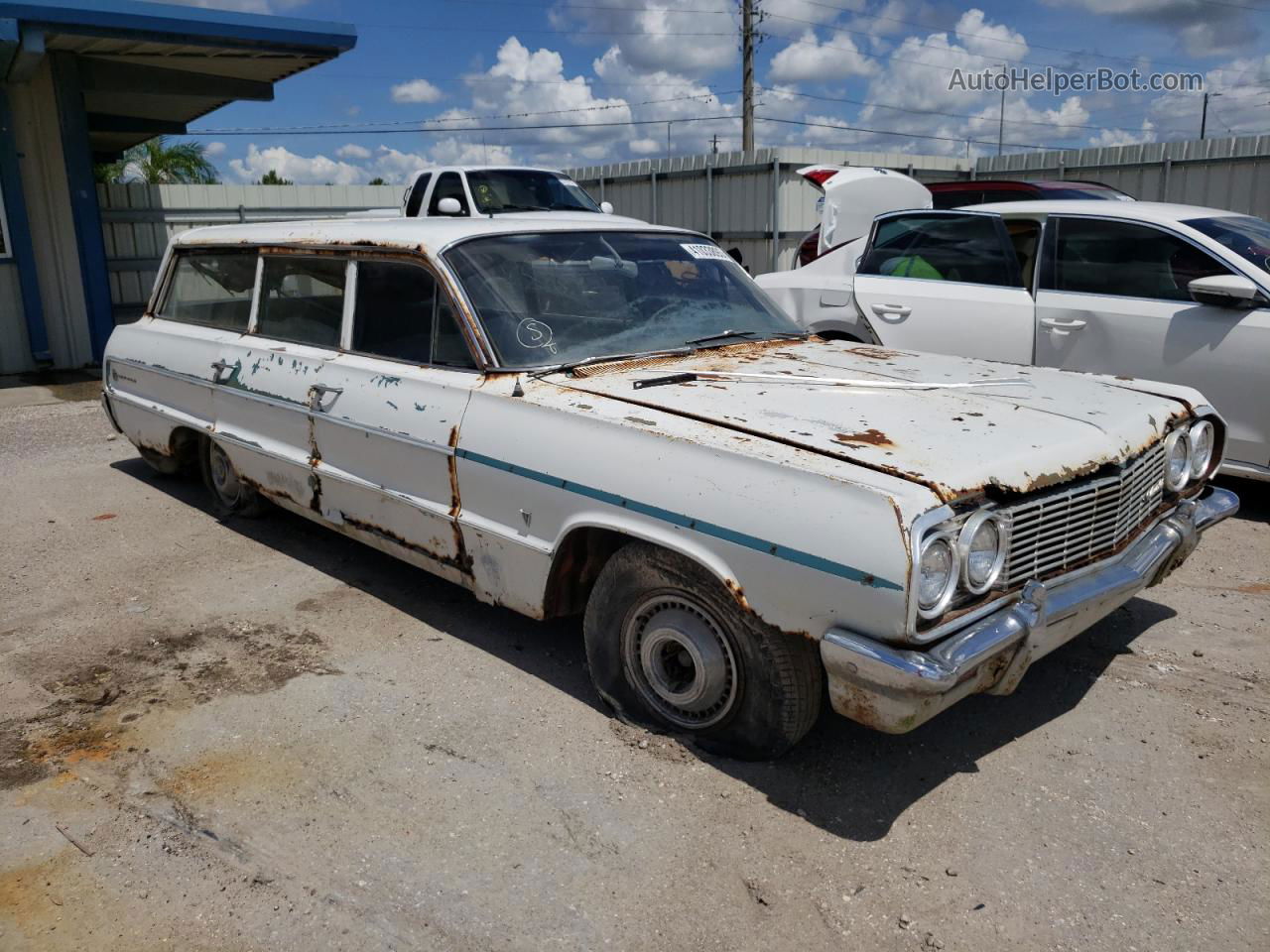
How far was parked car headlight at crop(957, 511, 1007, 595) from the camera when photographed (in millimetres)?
2768

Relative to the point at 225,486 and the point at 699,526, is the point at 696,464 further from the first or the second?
the point at 225,486

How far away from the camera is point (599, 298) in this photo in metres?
4.18

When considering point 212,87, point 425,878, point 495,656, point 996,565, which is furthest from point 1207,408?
point 212,87

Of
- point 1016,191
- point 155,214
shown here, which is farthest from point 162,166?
point 1016,191

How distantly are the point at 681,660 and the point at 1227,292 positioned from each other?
13.0 ft

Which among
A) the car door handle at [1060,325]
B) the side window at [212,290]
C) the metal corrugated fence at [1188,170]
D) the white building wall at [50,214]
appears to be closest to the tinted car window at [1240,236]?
the car door handle at [1060,325]

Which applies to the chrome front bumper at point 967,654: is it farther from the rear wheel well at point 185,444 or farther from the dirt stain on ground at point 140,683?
the rear wheel well at point 185,444

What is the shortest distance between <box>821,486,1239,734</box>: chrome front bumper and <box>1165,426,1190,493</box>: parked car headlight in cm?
58

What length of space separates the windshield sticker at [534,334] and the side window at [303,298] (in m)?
1.07

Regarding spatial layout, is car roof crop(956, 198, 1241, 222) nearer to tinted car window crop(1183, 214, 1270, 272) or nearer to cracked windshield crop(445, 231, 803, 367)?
tinted car window crop(1183, 214, 1270, 272)

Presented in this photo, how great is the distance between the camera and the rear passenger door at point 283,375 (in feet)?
15.1

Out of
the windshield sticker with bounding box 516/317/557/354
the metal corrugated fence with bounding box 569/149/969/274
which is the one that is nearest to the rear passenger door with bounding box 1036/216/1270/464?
the windshield sticker with bounding box 516/317/557/354

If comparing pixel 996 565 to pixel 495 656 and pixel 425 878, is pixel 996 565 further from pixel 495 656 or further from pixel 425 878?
pixel 495 656

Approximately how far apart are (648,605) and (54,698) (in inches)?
90.6
